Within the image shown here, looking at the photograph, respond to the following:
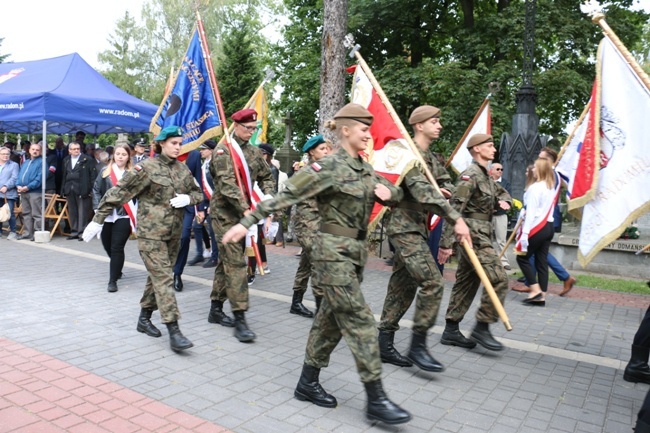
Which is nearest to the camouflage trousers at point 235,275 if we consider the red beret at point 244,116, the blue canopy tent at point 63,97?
the red beret at point 244,116

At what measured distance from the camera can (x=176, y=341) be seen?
5035 mm

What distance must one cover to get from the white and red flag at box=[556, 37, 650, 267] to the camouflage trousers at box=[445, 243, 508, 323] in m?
0.79

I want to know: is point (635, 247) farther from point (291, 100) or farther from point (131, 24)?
point (131, 24)

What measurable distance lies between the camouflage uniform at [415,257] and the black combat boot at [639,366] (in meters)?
1.69

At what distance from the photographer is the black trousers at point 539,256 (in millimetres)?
7578

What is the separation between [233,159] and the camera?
18.4 feet

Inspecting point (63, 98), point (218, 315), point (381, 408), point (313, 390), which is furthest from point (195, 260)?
point (381, 408)

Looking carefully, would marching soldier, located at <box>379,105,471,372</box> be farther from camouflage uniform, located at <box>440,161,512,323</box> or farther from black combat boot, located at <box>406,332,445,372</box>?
camouflage uniform, located at <box>440,161,512,323</box>

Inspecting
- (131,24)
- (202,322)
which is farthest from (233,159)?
(131,24)

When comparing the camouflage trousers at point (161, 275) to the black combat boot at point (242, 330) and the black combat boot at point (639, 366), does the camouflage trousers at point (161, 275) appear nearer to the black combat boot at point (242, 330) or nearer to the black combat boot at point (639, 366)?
the black combat boot at point (242, 330)

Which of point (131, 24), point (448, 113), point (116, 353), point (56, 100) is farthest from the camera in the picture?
point (131, 24)

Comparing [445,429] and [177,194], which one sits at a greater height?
[177,194]

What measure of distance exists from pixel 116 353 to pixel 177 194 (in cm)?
153

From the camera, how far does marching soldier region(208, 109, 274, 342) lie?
554 centimetres
